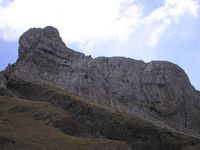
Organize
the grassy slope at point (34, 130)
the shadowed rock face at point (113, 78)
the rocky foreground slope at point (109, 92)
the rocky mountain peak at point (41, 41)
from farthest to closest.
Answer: the rocky mountain peak at point (41, 41)
the shadowed rock face at point (113, 78)
the rocky foreground slope at point (109, 92)
the grassy slope at point (34, 130)

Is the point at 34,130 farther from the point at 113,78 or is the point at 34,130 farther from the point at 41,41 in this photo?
the point at 113,78

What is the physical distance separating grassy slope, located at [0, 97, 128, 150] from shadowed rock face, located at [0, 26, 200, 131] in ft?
52.3

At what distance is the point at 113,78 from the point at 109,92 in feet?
45.8

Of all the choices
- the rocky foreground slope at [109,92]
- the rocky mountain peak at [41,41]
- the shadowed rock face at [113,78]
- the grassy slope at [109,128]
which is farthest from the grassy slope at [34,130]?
the rocky mountain peak at [41,41]

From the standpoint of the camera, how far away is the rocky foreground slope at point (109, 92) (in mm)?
90500

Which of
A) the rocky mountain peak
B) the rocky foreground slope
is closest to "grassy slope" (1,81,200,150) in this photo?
the rocky foreground slope

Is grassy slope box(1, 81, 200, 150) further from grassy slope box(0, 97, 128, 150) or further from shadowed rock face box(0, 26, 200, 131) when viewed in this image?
shadowed rock face box(0, 26, 200, 131)

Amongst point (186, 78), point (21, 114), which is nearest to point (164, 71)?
point (186, 78)

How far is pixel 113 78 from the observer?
482 ft

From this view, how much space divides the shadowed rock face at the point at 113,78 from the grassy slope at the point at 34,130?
628 inches

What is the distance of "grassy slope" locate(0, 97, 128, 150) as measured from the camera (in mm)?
74688

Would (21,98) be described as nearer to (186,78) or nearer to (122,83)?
A: (122,83)

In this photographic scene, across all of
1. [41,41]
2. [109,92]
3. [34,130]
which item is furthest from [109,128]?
[41,41]

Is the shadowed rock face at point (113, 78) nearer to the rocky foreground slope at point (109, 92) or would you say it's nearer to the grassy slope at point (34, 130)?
the rocky foreground slope at point (109, 92)
